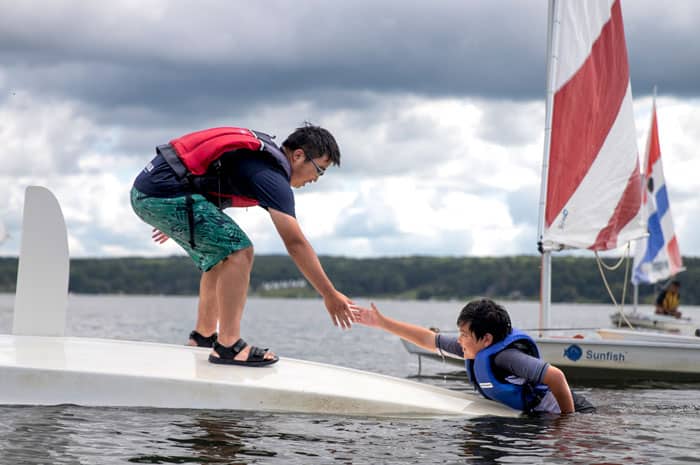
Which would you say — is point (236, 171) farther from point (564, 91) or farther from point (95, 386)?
point (564, 91)

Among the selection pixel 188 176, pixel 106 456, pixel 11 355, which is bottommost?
pixel 106 456

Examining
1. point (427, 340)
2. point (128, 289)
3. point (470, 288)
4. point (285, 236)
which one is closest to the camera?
point (285, 236)

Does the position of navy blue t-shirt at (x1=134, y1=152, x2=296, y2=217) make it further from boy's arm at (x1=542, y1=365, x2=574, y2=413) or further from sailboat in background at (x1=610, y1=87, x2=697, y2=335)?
sailboat in background at (x1=610, y1=87, x2=697, y2=335)

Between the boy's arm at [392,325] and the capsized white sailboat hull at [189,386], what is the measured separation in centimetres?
46

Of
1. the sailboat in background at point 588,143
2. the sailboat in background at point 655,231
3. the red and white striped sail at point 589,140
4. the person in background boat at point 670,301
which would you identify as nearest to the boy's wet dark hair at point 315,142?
the sailboat in background at point 588,143

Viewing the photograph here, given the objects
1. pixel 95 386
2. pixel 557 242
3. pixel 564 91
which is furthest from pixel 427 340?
pixel 564 91

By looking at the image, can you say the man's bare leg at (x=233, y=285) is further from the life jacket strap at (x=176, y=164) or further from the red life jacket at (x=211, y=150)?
the life jacket strap at (x=176, y=164)

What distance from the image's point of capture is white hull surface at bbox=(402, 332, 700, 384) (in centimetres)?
1479

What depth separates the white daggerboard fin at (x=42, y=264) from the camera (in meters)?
8.49

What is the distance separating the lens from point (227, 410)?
7.06 m

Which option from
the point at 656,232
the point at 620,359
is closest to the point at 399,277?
the point at 656,232

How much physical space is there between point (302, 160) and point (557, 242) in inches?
412

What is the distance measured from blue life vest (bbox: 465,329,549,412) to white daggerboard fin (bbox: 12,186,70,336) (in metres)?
3.81

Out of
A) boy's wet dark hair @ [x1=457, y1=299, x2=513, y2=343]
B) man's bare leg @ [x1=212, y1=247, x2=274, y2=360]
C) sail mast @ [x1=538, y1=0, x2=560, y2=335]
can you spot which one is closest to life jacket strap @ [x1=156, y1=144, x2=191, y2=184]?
man's bare leg @ [x1=212, y1=247, x2=274, y2=360]
